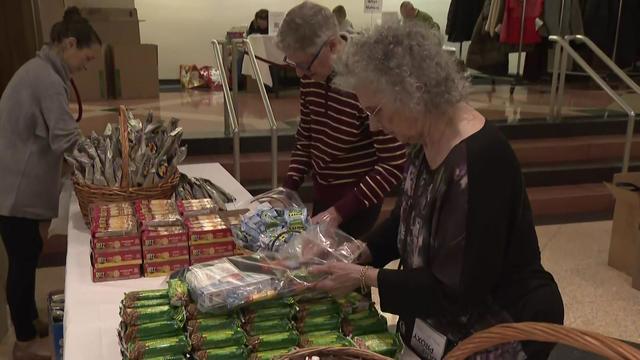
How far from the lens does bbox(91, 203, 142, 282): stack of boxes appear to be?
179 cm

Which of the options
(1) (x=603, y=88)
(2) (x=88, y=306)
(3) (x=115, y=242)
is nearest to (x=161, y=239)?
(3) (x=115, y=242)

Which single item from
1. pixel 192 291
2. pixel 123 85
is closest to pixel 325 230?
pixel 192 291

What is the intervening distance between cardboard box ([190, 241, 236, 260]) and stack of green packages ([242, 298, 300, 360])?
18.2 inches

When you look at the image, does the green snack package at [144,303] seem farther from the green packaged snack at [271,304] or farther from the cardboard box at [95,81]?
the cardboard box at [95,81]

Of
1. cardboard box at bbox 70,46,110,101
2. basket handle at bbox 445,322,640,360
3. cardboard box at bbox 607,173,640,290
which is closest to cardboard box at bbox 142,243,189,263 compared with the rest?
basket handle at bbox 445,322,640,360

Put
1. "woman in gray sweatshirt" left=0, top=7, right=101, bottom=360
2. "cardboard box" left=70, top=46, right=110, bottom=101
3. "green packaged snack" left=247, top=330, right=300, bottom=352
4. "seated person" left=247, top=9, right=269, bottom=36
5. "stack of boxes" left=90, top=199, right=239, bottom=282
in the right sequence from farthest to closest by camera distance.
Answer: "seated person" left=247, top=9, right=269, bottom=36 < "cardboard box" left=70, top=46, right=110, bottom=101 < "woman in gray sweatshirt" left=0, top=7, right=101, bottom=360 < "stack of boxes" left=90, top=199, right=239, bottom=282 < "green packaged snack" left=247, top=330, right=300, bottom=352

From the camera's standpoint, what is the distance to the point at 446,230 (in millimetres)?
1309

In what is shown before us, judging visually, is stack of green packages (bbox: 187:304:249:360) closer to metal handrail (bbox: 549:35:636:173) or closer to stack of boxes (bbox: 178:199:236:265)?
stack of boxes (bbox: 178:199:236:265)

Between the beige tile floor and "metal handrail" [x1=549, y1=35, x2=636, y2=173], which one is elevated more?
"metal handrail" [x1=549, y1=35, x2=636, y2=173]

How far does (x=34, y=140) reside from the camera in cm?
272

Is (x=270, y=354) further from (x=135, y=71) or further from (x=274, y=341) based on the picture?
(x=135, y=71)

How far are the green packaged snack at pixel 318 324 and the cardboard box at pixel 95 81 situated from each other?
7.03 m

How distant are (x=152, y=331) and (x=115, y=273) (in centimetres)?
54

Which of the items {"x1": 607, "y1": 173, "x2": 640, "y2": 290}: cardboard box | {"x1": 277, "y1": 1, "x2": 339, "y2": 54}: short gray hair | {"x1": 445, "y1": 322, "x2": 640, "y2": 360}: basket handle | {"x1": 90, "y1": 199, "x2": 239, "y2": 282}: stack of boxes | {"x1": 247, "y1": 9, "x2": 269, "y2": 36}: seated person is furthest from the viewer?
{"x1": 247, "y1": 9, "x2": 269, "y2": 36}: seated person
